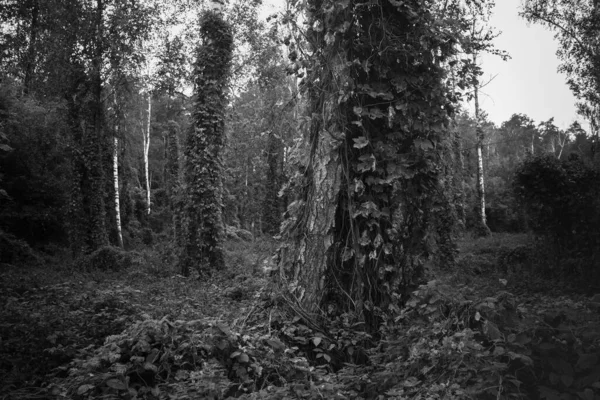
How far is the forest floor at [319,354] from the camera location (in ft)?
8.77

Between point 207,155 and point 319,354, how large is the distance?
8569 millimetres

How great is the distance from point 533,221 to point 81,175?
47.2 ft

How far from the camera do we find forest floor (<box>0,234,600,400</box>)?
105 inches

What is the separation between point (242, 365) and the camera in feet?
11.3

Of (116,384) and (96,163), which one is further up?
(96,163)

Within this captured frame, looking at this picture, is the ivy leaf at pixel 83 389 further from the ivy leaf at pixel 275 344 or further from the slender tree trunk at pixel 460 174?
the slender tree trunk at pixel 460 174

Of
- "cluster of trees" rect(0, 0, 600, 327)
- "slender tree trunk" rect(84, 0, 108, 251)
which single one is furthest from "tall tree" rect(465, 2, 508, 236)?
"slender tree trunk" rect(84, 0, 108, 251)

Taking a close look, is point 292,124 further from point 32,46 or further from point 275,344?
point 32,46

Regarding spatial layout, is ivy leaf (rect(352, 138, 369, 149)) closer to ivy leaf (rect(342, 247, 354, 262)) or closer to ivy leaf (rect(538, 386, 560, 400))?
ivy leaf (rect(342, 247, 354, 262))

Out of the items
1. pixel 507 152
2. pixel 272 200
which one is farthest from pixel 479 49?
pixel 507 152

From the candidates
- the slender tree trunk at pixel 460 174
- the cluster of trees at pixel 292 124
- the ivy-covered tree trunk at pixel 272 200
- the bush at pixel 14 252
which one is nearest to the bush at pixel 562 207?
the cluster of trees at pixel 292 124

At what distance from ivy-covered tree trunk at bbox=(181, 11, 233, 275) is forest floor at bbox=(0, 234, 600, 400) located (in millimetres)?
6001

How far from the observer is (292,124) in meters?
6.43

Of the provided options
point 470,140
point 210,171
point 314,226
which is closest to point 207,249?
point 210,171
